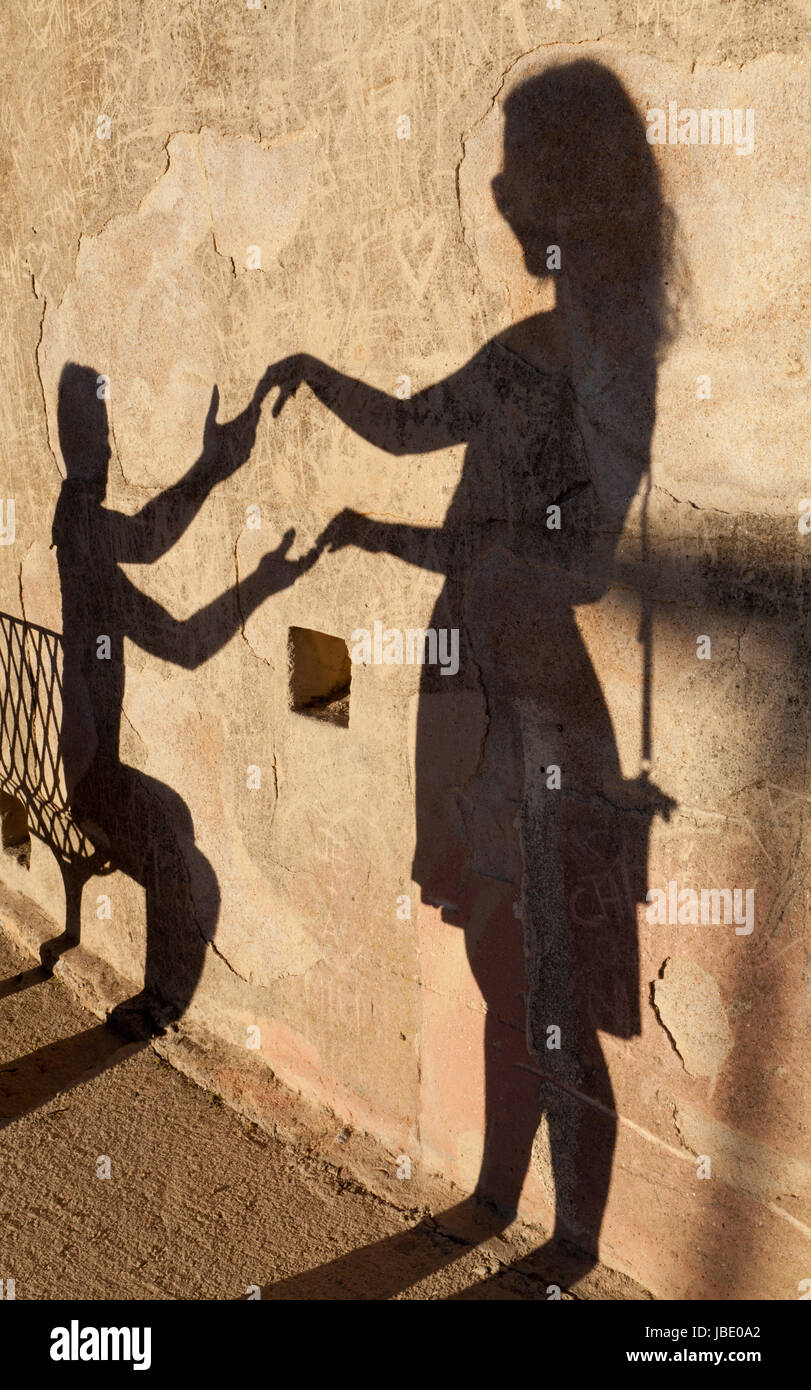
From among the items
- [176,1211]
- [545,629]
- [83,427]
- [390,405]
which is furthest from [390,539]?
[176,1211]

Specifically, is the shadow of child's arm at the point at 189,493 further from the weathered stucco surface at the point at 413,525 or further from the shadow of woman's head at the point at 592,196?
the shadow of woman's head at the point at 592,196

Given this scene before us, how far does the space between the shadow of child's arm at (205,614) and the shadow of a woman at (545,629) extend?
275mm

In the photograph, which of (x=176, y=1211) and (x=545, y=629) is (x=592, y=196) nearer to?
(x=545, y=629)

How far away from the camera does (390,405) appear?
2.92 m

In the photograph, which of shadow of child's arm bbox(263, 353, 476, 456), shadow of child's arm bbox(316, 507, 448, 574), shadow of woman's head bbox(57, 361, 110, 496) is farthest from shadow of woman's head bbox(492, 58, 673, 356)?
shadow of woman's head bbox(57, 361, 110, 496)

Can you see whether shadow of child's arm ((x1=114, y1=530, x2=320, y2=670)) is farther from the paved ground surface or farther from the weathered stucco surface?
the paved ground surface

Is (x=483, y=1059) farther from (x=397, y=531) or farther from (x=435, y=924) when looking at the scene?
(x=397, y=531)

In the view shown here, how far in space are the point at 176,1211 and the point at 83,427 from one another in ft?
8.67

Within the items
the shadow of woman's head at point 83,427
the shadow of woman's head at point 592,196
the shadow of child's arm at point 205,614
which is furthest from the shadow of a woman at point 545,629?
Answer: the shadow of woman's head at point 83,427

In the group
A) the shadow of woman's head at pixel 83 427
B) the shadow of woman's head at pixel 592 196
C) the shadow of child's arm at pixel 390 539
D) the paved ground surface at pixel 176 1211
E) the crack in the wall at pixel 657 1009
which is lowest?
the paved ground surface at pixel 176 1211

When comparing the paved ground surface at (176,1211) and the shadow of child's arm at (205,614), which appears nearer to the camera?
the paved ground surface at (176,1211)

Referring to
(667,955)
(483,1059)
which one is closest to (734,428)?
(667,955)

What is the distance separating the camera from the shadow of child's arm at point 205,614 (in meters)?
3.36

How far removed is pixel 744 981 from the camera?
2.42 m
